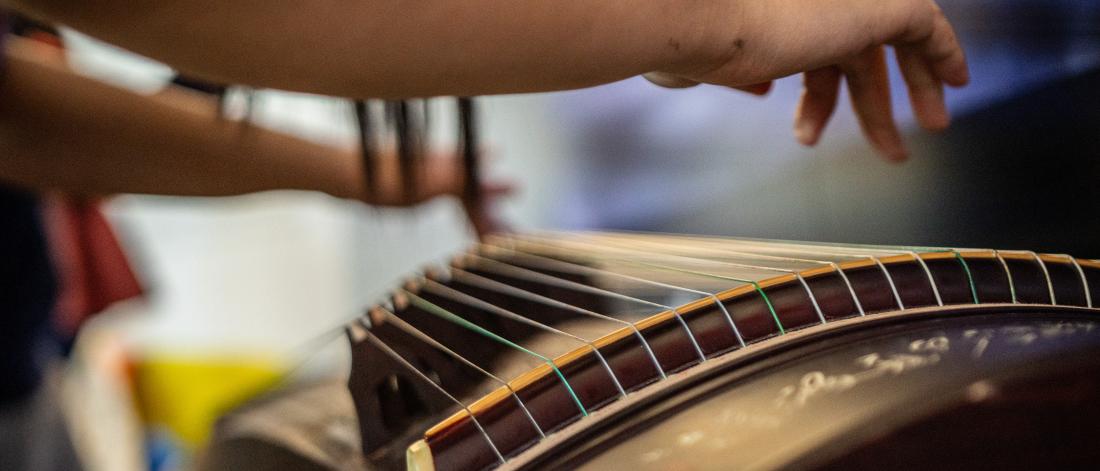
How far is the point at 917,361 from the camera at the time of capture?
15.6 inches

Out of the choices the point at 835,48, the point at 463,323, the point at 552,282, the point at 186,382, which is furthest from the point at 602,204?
the point at 186,382

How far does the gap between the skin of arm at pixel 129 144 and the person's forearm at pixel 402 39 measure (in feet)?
2.36

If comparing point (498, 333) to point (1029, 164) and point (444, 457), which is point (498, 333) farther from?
point (1029, 164)

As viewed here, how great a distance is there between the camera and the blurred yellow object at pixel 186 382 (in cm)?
295

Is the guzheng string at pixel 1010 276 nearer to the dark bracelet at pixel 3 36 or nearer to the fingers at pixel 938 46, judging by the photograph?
the fingers at pixel 938 46

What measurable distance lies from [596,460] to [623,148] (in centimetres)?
106

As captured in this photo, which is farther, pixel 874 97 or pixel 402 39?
pixel 874 97

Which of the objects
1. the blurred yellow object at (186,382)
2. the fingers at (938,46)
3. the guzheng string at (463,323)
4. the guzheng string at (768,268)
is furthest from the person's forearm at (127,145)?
the blurred yellow object at (186,382)

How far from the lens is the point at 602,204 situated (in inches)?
61.2

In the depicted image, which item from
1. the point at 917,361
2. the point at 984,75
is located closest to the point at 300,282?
the point at 984,75

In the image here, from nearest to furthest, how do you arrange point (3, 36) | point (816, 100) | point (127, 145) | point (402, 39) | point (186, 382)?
1. point (402, 39)
2. point (816, 100)
3. point (3, 36)
4. point (127, 145)
5. point (186, 382)

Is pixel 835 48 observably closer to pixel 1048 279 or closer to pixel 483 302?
pixel 1048 279

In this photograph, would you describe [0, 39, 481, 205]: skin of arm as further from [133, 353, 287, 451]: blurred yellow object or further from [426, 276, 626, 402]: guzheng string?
[133, 353, 287, 451]: blurred yellow object

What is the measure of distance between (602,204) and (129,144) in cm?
87
